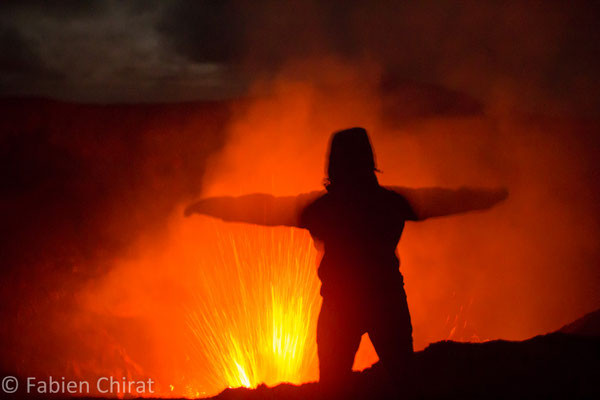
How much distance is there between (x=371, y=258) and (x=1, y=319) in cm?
1005

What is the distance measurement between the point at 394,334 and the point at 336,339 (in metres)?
0.30

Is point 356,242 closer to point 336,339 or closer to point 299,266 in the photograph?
point 336,339

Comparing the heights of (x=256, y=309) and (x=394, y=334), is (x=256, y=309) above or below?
above

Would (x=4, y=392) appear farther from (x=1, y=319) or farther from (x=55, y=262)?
(x=55, y=262)

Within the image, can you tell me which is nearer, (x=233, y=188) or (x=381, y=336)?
(x=381, y=336)

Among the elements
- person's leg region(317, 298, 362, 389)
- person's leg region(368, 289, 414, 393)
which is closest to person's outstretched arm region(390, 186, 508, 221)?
person's leg region(368, 289, 414, 393)

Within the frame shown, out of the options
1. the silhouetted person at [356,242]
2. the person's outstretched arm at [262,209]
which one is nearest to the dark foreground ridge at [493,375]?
the silhouetted person at [356,242]

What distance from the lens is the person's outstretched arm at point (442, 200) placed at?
10.8 ft

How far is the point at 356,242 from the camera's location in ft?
10.3

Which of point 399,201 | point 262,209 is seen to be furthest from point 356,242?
point 262,209

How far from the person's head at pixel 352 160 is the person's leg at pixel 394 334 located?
24.3 inches

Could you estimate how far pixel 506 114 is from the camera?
14.3m

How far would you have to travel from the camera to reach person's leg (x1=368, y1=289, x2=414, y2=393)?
123 inches

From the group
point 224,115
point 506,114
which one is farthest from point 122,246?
point 506,114
